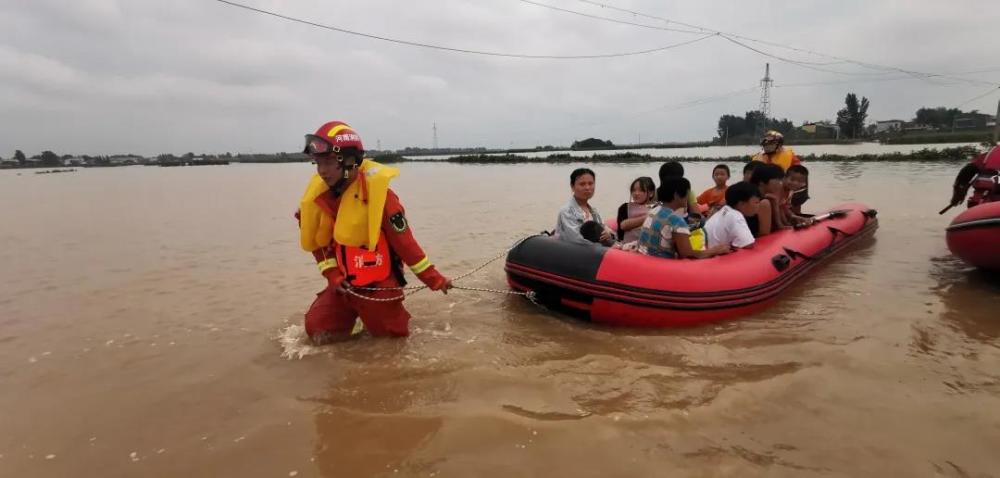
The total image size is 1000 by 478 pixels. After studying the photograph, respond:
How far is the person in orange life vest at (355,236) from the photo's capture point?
3.18 meters

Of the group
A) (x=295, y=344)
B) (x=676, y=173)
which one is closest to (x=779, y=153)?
(x=676, y=173)

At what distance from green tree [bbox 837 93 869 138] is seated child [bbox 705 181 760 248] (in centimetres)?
7404

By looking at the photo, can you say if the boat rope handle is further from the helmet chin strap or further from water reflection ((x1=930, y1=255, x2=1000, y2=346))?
the helmet chin strap

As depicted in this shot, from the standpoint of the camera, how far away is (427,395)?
291cm

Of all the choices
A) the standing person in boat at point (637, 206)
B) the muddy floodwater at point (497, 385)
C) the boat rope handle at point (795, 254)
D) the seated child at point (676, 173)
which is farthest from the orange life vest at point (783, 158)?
the standing person in boat at point (637, 206)

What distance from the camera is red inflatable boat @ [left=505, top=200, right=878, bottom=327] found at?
385 cm

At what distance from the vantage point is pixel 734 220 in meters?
4.43

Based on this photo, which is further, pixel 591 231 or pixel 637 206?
pixel 637 206

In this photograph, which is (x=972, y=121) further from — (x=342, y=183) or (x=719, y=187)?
(x=342, y=183)

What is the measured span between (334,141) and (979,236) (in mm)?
5387

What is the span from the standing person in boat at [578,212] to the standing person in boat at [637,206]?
15.2 inches

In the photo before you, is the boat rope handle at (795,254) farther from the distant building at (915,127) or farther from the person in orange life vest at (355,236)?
the distant building at (915,127)

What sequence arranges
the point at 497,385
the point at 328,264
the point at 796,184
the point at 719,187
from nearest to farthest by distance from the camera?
the point at 497,385
the point at 328,264
the point at 796,184
the point at 719,187

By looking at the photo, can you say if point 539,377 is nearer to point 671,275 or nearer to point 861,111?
point 671,275
